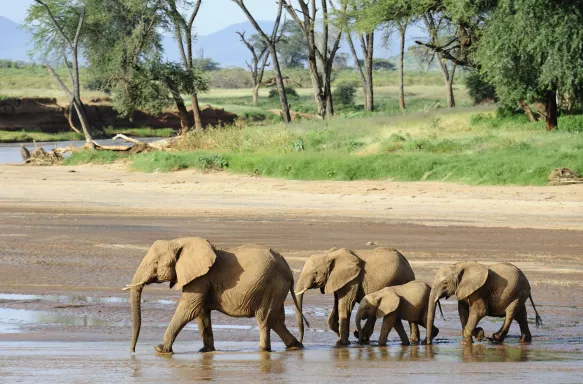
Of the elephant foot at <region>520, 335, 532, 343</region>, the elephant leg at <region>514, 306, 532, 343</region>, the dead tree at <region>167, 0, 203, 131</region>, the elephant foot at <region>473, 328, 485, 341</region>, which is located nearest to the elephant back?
the elephant foot at <region>473, 328, 485, 341</region>

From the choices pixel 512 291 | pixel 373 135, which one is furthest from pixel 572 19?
pixel 512 291

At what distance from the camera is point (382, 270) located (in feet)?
35.3

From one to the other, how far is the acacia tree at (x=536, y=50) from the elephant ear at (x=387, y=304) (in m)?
20.8

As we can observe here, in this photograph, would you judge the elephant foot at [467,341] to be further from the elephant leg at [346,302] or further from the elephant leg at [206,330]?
the elephant leg at [206,330]

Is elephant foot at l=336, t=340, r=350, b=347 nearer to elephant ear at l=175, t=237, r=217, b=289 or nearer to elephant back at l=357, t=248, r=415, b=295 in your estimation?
elephant back at l=357, t=248, r=415, b=295

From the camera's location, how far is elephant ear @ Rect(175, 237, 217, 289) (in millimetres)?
9188

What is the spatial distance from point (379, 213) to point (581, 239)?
4.96 m

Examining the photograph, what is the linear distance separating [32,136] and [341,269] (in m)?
57.7

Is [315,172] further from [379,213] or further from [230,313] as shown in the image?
[230,313]

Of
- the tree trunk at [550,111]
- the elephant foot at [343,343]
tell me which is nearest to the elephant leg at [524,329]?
the elephant foot at [343,343]

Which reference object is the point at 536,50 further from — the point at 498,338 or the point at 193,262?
the point at 193,262

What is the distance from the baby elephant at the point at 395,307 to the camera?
10078mm

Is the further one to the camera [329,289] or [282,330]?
[329,289]

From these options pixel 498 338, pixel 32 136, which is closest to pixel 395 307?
pixel 498 338
